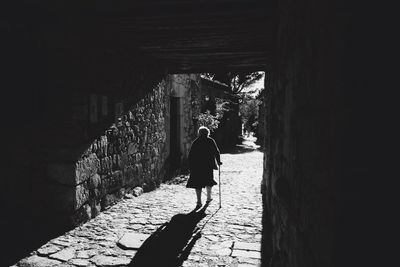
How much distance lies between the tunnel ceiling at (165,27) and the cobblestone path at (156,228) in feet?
8.48

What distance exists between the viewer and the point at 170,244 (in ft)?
14.2

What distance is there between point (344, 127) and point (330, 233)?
0.35 m

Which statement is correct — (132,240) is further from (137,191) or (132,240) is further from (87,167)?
(137,191)

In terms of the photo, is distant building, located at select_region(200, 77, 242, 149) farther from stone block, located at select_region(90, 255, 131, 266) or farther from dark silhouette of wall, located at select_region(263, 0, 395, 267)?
dark silhouette of wall, located at select_region(263, 0, 395, 267)

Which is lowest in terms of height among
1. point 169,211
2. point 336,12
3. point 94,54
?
point 169,211

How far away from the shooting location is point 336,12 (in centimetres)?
110

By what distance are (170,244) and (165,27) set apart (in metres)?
2.73

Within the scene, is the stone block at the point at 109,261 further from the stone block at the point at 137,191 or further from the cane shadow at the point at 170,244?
the stone block at the point at 137,191

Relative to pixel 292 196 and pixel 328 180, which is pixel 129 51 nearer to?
pixel 292 196

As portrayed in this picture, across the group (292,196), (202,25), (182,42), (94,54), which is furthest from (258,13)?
(94,54)

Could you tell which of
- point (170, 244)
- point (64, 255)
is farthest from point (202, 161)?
point (64, 255)

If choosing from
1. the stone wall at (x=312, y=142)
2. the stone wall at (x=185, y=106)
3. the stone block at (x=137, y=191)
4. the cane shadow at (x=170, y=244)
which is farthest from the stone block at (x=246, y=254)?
the stone wall at (x=185, y=106)

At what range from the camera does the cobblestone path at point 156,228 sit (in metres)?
3.79

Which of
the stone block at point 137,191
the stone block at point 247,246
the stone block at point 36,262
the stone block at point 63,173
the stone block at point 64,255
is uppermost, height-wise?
the stone block at point 63,173
